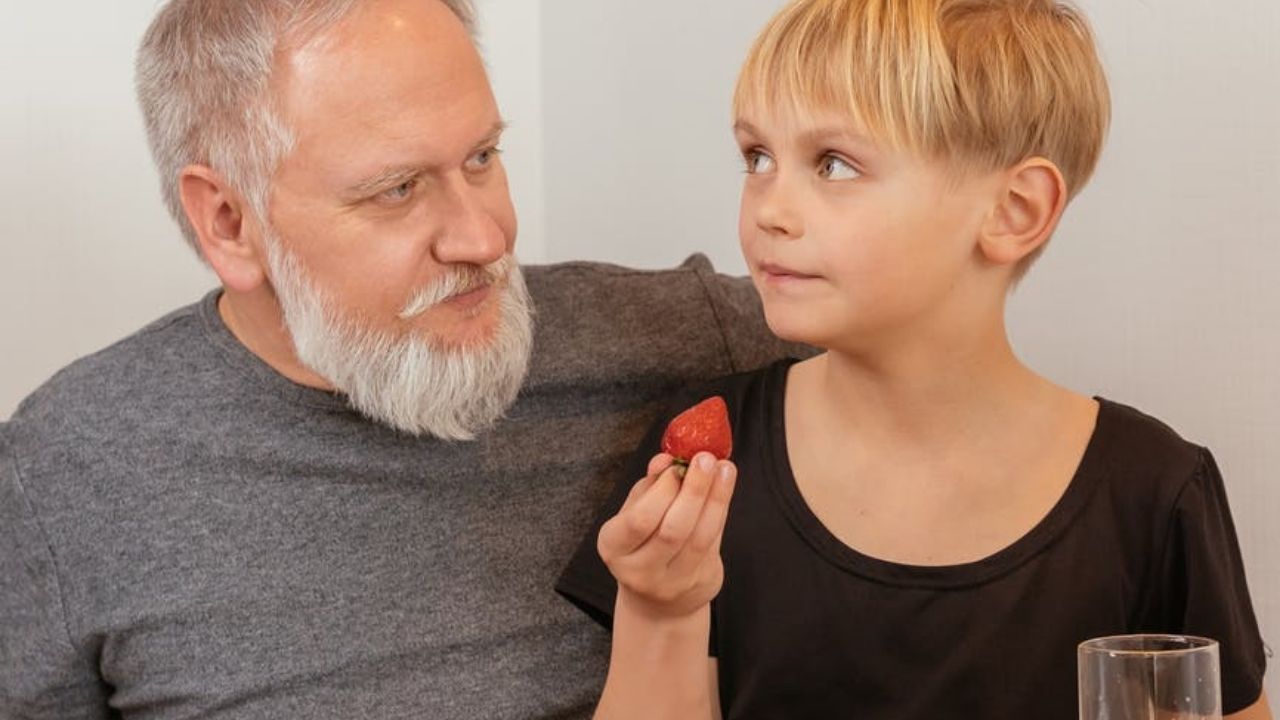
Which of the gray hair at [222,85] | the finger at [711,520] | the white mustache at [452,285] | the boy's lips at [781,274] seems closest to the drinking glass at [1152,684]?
the finger at [711,520]

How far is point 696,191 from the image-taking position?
7.52ft

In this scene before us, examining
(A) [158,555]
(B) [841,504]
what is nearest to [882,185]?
(B) [841,504]

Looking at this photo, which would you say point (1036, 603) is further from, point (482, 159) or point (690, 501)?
point (482, 159)

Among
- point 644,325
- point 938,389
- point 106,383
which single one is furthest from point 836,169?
point 106,383

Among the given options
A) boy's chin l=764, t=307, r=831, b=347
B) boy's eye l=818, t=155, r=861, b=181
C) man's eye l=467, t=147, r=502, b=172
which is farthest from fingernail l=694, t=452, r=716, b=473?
man's eye l=467, t=147, r=502, b=172

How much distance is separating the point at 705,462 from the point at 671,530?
0.20 feet

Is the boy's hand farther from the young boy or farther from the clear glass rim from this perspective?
the clear glass rim

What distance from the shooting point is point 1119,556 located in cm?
149

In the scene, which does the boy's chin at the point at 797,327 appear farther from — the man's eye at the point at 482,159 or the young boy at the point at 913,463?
the man's eye at the point at 482,159

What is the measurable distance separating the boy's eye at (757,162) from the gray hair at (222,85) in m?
0.42

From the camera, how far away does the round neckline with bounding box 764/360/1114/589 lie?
1.49 metres

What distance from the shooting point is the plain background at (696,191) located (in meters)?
1.69

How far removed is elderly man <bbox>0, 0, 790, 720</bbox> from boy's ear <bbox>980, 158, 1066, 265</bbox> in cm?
47

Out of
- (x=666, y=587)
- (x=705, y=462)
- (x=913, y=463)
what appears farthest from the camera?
(x=913, y=463)
